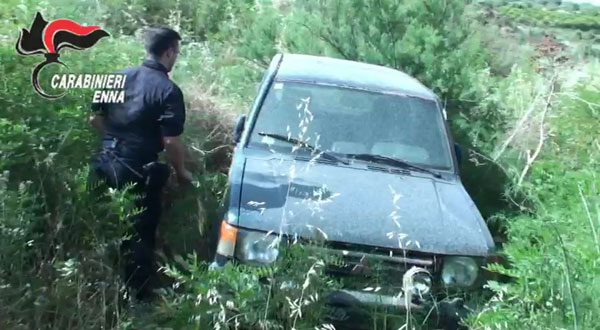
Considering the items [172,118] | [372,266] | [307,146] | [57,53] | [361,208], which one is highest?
[57,53]

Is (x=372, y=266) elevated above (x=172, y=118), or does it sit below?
below

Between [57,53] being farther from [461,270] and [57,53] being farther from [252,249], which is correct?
[461,270]

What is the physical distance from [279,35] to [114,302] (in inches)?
262

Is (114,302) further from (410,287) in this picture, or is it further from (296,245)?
(410,287)

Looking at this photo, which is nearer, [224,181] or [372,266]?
[372,266]

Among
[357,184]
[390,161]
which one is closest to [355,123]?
[390,161]

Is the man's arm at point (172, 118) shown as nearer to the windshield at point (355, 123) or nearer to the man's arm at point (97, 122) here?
the man's arm at point (97, 122)

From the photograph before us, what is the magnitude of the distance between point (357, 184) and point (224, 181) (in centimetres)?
140

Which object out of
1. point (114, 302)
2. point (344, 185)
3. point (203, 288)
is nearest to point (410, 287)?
point (203, 288)

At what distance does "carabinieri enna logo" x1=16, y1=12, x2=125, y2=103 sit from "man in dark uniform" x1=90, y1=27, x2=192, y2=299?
81 mm

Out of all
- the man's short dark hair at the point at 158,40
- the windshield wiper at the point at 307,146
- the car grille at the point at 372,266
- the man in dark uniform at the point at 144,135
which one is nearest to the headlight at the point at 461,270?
the car grille at the point at 372,266

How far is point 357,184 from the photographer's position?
173 inches

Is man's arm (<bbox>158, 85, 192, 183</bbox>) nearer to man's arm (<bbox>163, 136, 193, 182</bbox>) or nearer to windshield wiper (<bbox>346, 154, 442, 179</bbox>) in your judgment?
man's arm (<bbox>163, 136, 193, 182</bbox>)

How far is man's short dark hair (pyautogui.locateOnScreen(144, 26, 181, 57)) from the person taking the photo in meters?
4.72
